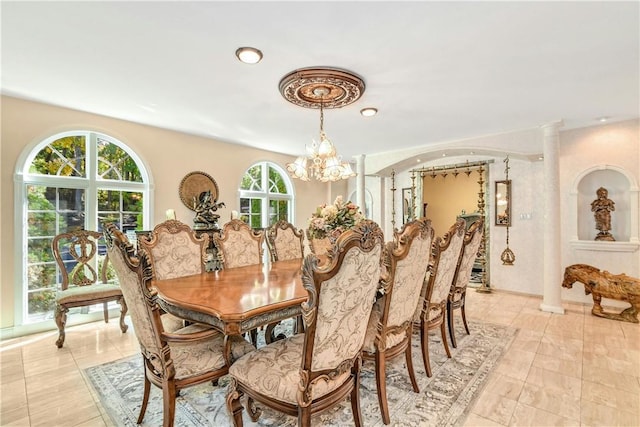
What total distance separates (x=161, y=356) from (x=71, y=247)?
266cm

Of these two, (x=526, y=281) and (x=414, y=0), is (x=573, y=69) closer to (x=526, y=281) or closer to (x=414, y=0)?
(x=414, y=0)

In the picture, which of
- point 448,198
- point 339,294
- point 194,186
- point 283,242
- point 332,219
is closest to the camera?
point 339,294

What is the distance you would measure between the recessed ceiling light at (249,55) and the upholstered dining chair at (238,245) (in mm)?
1556

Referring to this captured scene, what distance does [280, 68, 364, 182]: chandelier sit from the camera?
2518 millimetres

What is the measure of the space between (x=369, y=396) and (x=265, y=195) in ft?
14.0

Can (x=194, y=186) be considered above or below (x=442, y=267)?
above

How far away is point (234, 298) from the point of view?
5.82 ft

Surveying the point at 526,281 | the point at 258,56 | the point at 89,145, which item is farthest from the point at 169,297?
the point at 526,281

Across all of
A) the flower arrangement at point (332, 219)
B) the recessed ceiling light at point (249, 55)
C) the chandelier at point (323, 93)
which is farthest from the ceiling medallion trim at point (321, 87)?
the flower arrangement at point (332, 219)

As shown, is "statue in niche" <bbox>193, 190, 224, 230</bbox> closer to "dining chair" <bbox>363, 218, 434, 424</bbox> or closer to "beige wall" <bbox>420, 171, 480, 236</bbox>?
"dining chair" <bbox>363, 218, 434, 424</bbox>

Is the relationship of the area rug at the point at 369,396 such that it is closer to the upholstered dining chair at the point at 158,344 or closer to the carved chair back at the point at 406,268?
the upholstered dining chair at the point at 158,344

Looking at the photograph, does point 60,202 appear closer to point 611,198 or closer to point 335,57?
point 335,57

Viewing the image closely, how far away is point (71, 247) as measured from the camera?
3295 millimetres

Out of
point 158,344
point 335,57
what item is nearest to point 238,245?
point 158,344
